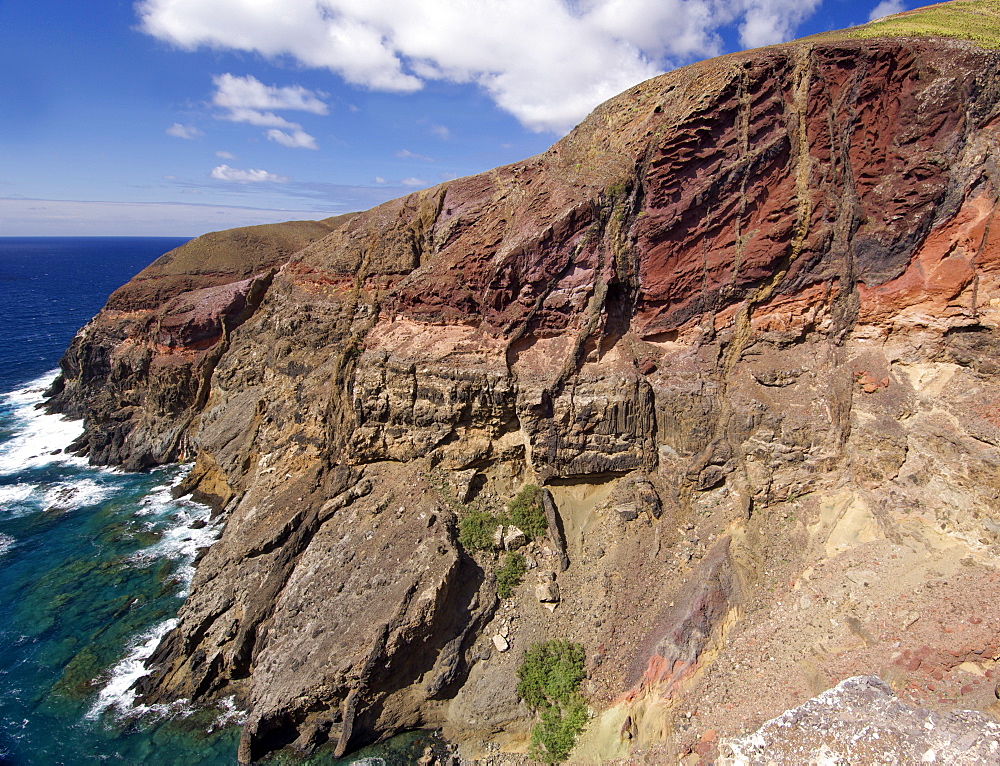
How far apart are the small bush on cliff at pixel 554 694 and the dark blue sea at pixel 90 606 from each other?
3.45 metres

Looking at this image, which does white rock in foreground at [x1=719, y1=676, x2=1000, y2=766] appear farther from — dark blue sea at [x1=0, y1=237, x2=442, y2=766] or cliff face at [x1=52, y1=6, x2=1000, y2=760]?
dark blue sea at [x1=0, y1=237, x2=442, y2=766]

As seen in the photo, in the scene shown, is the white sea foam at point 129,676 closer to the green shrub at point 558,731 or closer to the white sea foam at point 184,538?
the white sea foam at point 184,538

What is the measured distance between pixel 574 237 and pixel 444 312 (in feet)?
17.8

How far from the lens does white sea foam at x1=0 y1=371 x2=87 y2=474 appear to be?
101ft

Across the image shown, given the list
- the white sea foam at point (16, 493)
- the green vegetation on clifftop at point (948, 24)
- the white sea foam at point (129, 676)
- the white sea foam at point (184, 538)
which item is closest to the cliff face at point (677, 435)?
the white sea foam at point (129, 676)

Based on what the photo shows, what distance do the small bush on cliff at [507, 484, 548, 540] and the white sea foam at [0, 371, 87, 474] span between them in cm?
2833

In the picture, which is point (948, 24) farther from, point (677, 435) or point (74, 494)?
point (74, 494)

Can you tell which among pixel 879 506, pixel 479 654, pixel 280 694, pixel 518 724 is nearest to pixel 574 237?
pixel 879 506

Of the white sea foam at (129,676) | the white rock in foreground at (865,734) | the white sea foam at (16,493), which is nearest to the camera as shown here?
the white rock in foreground at (865,734)

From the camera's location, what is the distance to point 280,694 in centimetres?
1462

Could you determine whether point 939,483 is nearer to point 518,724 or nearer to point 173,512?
point 518,724

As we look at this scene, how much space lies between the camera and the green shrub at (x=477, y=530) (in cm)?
1709

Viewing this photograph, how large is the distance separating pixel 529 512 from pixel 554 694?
5.37m

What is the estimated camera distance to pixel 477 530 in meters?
17.3
